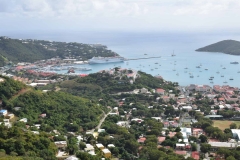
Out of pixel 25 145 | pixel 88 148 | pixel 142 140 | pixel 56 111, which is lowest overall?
pixel 142 140

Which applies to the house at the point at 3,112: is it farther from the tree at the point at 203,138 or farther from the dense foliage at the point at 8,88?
the tree at the point at 203,138

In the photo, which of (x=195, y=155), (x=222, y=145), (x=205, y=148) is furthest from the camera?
(x=222, y=145)

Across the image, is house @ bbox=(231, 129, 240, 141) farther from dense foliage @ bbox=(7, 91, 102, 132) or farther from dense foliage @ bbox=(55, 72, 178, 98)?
dense foliage @ bbox=(55, 72, 178, 98)

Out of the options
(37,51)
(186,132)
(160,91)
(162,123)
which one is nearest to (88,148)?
(186,132)

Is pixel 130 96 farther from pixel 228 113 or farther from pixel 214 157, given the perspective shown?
pixel 214 157

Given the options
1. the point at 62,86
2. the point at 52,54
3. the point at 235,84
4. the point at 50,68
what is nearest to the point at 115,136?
the point at 62,86

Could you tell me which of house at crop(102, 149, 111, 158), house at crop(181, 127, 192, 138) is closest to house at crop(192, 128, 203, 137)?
house at crop(181, 127, 192, 138)

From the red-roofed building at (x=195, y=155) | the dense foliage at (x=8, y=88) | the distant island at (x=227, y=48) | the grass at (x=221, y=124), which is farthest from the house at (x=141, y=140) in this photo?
the distant island at (x=227, y=48)

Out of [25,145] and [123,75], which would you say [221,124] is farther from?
[25,145]
